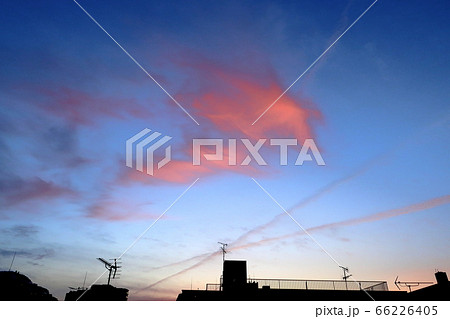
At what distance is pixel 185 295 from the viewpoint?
27.9 m

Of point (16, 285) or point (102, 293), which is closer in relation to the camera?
point (102, 293)

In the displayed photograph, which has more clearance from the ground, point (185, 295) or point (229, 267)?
point (229, 267)

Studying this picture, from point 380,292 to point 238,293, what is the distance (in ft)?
47.2

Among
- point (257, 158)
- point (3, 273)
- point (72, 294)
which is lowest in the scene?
point (72, 294)

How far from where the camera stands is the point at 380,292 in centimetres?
2689

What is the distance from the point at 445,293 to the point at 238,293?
17032 millimetres

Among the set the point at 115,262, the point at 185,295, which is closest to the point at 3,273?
the point at 115,262
